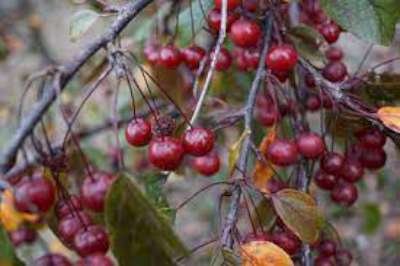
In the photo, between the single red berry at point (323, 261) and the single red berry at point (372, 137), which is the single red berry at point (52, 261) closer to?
the single red berry at point (323, 261)

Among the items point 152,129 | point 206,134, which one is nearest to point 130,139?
point 152,129

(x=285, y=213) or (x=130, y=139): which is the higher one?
(x=130, y=139)

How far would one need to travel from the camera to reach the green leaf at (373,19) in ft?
4.29

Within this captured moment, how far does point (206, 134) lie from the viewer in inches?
46.2

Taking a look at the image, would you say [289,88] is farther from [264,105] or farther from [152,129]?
[152,129]

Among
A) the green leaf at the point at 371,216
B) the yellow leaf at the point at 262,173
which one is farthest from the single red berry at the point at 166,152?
the green leaf at the point at 371,216

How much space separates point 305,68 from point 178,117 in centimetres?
45

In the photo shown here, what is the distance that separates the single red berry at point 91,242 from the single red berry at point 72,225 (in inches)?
1.2

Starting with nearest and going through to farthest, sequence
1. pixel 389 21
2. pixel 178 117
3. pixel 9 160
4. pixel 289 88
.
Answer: pixel 389 21, pixel 9 160, pixel 289 88, pixel 178 117

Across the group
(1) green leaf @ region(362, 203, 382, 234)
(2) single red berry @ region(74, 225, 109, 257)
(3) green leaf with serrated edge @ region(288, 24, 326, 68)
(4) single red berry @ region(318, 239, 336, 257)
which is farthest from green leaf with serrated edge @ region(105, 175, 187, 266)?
(1) green leaf @ region(362, 203, 382, 234)

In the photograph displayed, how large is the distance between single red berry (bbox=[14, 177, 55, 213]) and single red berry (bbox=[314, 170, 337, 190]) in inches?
20.0

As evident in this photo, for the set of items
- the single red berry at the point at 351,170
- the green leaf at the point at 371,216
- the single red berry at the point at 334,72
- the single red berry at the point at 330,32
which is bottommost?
the green leaf at the point at 371,216

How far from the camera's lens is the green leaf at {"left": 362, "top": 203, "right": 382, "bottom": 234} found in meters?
2.81

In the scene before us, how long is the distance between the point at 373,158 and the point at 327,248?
0.19 m
